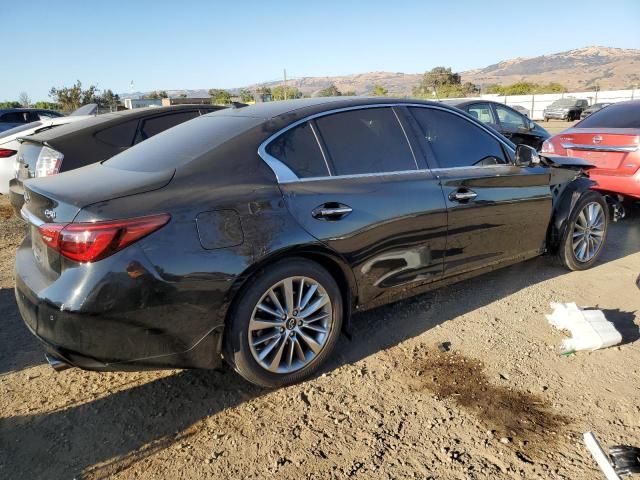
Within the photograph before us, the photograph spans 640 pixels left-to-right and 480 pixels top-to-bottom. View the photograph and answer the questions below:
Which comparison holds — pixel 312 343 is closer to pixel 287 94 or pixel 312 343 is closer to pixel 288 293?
pixel 288 293

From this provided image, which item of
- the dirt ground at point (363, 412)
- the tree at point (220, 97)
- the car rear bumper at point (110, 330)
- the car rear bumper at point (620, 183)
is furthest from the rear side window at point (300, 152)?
the tree at point (220, 97)

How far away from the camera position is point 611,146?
6148 millimetres

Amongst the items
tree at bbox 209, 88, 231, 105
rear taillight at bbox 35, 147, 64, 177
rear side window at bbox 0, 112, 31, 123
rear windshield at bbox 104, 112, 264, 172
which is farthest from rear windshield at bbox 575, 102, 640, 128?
tree at bbox 209, 88, 231, 105

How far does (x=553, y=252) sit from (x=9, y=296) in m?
4.78

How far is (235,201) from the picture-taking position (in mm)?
2707

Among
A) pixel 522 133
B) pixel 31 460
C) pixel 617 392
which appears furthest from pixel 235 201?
pixel 522 133

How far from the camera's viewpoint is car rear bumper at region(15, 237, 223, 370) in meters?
2.39

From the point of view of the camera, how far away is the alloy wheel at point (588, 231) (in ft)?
15.8

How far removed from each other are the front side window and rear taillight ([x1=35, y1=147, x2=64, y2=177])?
323 inches

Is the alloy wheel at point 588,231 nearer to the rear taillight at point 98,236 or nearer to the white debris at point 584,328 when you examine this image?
the white debris at point 584,328

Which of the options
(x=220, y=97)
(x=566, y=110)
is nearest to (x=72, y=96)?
(x=220, y=97)

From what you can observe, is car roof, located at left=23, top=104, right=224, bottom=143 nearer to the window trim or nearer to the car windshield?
the window trim

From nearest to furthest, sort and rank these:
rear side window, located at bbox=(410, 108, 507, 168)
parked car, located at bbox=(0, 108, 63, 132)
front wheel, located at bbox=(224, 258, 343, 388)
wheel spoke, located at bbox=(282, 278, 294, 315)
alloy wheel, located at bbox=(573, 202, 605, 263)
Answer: front wheel, located at bbox=(224, 258, 343, 388) < wheel spoke, located at bbox=(282, 278, 294, 315) < rear side window, located at bbox=(410, 108, 507, 168) < alloy wheel, located at bbox=(573, 202, 605, 263) < parked car, located at bbox=(0, 108, 63, 132)

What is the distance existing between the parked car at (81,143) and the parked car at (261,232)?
216 cm
